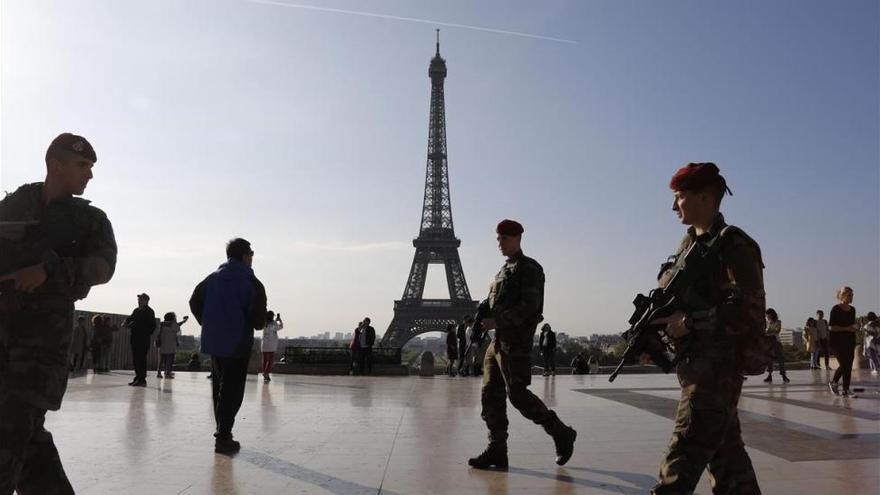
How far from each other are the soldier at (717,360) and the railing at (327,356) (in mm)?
17477

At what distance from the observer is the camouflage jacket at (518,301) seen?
16.5 feet

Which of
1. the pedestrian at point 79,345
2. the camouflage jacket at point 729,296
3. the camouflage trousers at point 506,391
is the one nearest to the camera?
the camouflage jacket at point 729,296

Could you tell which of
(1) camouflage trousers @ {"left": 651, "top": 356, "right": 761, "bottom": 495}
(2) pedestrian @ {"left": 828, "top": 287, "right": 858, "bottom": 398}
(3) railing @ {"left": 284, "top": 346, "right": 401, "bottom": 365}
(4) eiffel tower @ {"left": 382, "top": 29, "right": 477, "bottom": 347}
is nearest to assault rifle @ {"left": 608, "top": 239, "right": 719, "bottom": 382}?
(1) camouflage trousers @ {"left": 651, "top": 356, "right": 761, "bottom": 495}

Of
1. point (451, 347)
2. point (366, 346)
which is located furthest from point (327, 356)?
point (451, 347)

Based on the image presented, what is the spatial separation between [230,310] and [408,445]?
75.0 inches

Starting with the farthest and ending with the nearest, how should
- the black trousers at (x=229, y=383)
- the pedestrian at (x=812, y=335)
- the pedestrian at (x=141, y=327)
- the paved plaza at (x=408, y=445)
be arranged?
the pedestrian at (x=812, y=335), the pedestrian at (x=141, y=327), the black trousers at (x=229, y=383), the paved plaza at (x=408, y=445)

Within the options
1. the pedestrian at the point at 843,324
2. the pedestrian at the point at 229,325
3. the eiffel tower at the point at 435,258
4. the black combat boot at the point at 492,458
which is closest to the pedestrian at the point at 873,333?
the pedestrian at the point at 843,324

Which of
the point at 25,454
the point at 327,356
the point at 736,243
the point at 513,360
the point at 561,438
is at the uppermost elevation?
the point at 736,243

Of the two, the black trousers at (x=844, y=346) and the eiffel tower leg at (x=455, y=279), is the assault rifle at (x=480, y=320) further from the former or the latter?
the eiffel tower leg at (x=455, y=279)

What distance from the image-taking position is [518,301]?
16.8 feet

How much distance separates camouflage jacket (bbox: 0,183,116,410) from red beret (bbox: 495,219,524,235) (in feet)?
9.68

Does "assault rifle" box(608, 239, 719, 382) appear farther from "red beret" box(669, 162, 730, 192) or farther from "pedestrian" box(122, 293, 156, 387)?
"pedestrian" box(122, 293, 156, 387)

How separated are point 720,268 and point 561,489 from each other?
205 centimetres

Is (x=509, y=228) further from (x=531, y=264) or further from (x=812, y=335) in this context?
(x=812, y=335)
